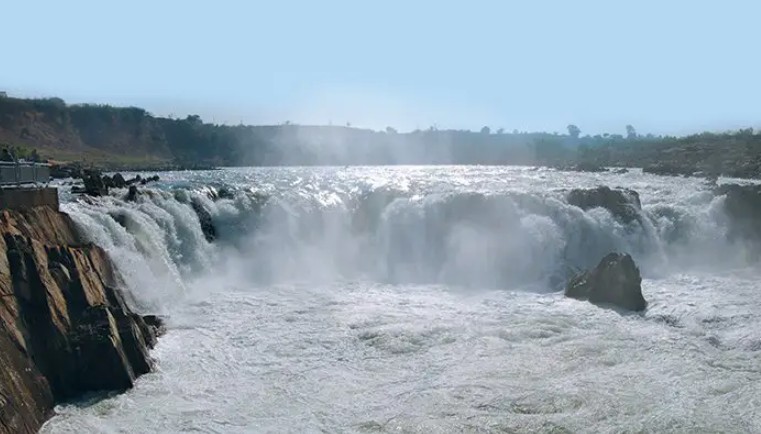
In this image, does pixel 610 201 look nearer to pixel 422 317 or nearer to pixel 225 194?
pixel 422 317

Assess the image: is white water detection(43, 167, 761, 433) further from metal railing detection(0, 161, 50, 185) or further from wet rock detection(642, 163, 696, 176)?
wet rock detection(642, 163, 696, 176)

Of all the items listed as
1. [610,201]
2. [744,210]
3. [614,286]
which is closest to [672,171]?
[744,210]

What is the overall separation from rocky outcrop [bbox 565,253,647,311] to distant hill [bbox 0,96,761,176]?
37.6 meters

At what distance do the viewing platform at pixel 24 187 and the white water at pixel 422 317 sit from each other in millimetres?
1555

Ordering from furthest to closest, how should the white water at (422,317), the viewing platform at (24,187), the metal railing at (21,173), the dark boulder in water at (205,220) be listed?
the dark boulder in water at (205,220)
the metal railing at (21,173)
the viewing platform at (24,187)
the white water at (422,317)

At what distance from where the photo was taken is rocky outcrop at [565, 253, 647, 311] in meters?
18.0

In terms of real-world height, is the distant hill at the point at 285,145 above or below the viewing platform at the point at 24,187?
above

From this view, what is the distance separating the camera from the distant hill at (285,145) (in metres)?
82.2

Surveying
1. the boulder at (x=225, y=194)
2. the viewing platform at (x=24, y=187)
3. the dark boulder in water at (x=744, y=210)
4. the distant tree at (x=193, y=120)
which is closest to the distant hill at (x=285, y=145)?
the distant tree at (x=193, y=120)

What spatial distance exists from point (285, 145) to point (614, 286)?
125 meters

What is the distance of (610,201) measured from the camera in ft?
91.7

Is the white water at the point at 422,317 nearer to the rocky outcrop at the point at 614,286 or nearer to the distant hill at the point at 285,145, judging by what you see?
the rocky outcrop at the point at 614,286

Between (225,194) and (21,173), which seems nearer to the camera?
(21,173)

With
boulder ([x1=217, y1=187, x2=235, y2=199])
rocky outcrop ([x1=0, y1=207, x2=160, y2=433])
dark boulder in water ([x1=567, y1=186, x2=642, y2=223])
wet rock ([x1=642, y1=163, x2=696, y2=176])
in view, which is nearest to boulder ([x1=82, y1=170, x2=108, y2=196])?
boulder ([x1=217, y1=187, x2=235, y2=199])
